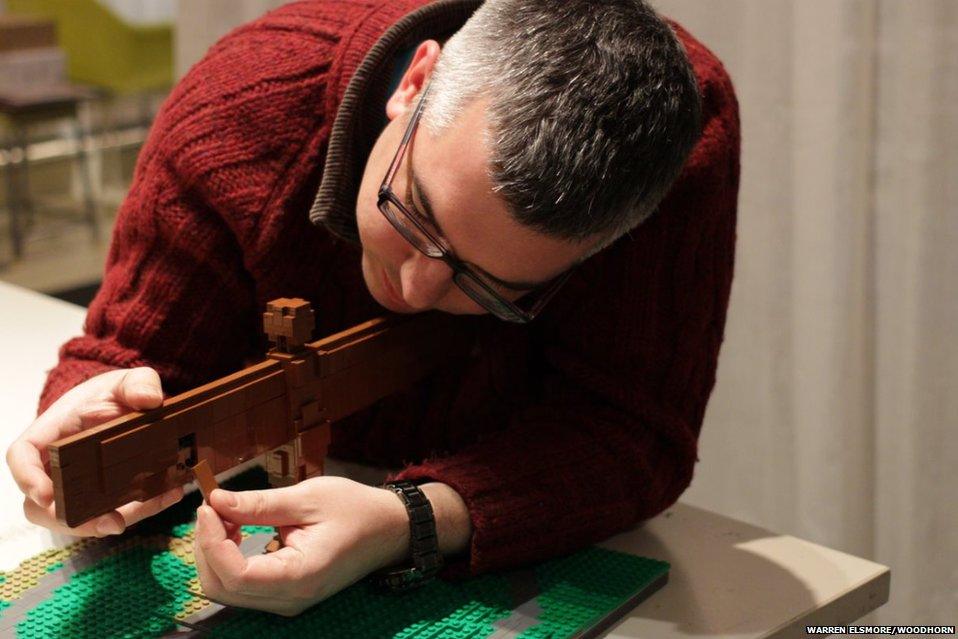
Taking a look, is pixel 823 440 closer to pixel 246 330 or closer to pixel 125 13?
pixel 246 330

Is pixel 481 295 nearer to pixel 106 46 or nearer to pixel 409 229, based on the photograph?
pixel 409 229

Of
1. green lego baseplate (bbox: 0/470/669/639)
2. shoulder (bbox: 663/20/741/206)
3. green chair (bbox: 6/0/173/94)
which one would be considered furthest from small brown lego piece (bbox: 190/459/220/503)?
green chair (bbox: 6/0/173/94)

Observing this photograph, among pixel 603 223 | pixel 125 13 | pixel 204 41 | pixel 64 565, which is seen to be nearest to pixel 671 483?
pixel 603 223

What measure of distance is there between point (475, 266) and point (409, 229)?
7 cm

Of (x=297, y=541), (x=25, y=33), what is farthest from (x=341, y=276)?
(x=25, y=33)

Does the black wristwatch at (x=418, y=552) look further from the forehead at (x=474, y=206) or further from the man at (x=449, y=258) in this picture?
the forehead at (x=474, y=206)

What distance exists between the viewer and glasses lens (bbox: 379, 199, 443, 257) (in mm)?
1022

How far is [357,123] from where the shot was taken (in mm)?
1169

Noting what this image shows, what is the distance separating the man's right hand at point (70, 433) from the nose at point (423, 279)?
24cm

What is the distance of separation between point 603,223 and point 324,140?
0.37 m

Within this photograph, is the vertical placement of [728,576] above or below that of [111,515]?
below

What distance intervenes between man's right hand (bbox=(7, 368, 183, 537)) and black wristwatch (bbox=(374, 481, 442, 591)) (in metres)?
0.21

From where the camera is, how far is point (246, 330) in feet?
4.29

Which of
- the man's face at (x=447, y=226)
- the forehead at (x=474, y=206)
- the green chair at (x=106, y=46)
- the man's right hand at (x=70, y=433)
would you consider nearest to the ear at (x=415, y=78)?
the man's face at (x=447, y=226)
